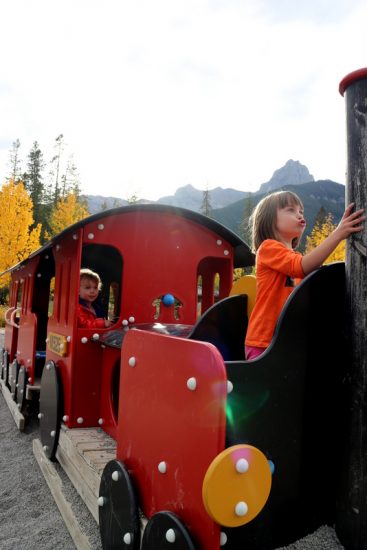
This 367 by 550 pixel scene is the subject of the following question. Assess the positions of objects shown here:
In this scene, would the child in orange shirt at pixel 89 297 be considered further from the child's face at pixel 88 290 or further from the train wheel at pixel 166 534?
the train wheel at pixel 166 534

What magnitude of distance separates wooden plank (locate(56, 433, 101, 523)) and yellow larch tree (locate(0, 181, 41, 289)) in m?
17.0

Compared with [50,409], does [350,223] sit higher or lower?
higher

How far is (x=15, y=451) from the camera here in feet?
15.2

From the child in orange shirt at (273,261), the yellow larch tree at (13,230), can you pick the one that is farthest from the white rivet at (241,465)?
the yellow larch tree at (13,230)

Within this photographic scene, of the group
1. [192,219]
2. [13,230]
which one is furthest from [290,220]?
[13,230]

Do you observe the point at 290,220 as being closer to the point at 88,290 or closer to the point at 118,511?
the point at 118,511

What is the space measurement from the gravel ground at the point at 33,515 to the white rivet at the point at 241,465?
529mm

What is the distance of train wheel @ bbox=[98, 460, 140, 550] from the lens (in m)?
1.93

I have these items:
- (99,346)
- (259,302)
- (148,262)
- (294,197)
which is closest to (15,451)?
(99,346)

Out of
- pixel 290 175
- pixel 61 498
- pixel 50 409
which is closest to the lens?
pixel 61 498

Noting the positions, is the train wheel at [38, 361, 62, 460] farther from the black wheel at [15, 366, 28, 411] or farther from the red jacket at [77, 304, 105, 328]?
the black wheel at [15, 366, 28, 411]

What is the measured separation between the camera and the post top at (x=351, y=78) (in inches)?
Result: 58.1

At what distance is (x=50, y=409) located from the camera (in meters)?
3.95

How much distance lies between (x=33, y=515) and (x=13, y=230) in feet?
Result: 59.1
